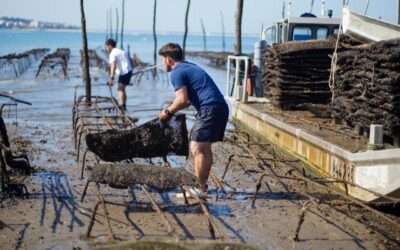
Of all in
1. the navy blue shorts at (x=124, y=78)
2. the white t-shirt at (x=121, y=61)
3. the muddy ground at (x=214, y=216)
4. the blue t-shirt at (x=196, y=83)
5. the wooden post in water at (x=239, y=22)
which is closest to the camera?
the muddy ground at (x=214, y=216)

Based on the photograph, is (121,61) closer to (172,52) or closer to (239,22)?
(239,22)

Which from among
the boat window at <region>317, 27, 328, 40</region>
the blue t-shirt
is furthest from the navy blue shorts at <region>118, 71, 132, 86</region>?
the blue t-shirt

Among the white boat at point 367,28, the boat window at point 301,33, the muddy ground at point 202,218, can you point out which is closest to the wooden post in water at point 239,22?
the boat window at point 301,33

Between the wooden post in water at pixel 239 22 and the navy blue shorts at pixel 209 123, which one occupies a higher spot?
the wooden post in water at pixel 239 22

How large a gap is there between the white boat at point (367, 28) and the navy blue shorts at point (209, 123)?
3.35m

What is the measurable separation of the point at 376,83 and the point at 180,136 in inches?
114

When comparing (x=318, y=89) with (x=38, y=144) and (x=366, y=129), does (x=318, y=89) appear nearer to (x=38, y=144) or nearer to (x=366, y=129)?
(x=366, y=129)

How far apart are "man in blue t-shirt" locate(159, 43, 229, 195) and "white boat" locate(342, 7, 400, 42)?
3346mm

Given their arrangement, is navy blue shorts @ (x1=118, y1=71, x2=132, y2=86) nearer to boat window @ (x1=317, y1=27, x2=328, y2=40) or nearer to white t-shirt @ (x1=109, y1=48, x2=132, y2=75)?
white t-shirt @ (x1=109, y1=48, x2=132, y2=75)

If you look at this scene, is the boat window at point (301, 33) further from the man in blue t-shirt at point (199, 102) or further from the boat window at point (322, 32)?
the man in blue t-shirt at point (199, 102)

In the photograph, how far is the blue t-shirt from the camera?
7.22 meters

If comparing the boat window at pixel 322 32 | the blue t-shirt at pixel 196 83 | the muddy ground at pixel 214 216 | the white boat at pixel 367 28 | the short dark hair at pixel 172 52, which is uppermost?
the white boat at pixel 367 28

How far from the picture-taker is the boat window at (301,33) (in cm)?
1546

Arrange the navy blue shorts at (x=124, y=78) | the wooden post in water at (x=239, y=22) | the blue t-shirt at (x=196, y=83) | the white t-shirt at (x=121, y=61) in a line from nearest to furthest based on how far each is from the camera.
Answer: the blue t-shirt at (x=196, y=83), the white t-shirt at (x=121, y=61), the navy blue shorts at (x=124, y=78), the wooden post in water at (x=239, y=22)
